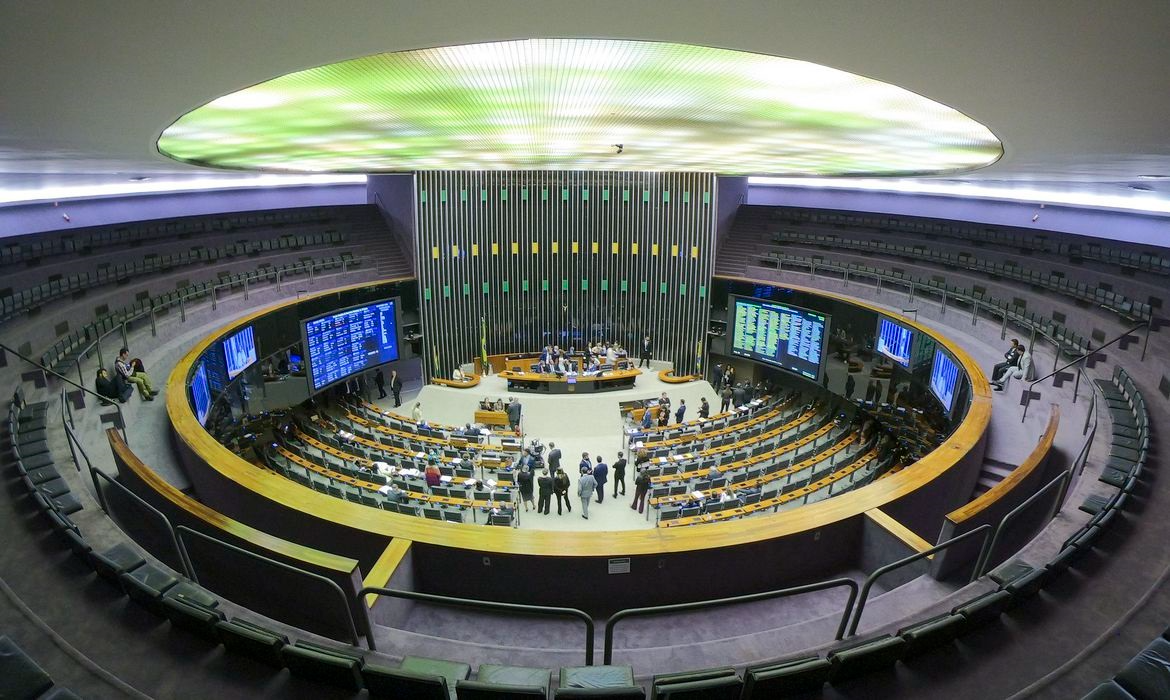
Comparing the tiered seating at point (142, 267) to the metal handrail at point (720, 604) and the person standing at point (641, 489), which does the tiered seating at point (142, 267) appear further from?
the metal handrail at point (720, 604)

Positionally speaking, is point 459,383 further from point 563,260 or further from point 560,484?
point 560,484

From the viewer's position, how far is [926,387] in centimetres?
1273

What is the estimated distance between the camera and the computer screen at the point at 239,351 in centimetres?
1213

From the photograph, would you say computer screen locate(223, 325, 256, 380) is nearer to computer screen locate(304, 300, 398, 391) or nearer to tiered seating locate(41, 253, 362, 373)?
tiered seating locate(41, 253, 362, 373)

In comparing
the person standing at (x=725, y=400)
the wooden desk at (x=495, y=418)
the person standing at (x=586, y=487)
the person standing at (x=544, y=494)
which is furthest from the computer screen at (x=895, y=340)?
the wooden desk at (x=495, y=418)

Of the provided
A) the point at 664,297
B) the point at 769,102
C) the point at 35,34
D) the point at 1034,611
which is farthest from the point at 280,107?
the point at 664,297

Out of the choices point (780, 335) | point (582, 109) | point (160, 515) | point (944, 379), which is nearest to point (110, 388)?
point (160, 515)

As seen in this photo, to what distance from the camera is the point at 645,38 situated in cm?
296

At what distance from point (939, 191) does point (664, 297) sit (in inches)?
377

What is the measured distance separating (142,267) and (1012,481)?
712 inches

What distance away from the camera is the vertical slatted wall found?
20.6 metres

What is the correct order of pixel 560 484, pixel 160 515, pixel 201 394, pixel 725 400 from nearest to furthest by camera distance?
1. pixel 160 515
2. pixel 201 394
3. pixel 560 484
4. pixel 725 400

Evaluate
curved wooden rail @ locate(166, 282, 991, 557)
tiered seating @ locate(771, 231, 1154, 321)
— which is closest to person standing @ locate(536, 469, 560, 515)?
curved wooden rail @ locate(166, 282, 991, 557)

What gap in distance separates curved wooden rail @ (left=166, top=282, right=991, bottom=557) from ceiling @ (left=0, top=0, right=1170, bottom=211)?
375 cm
